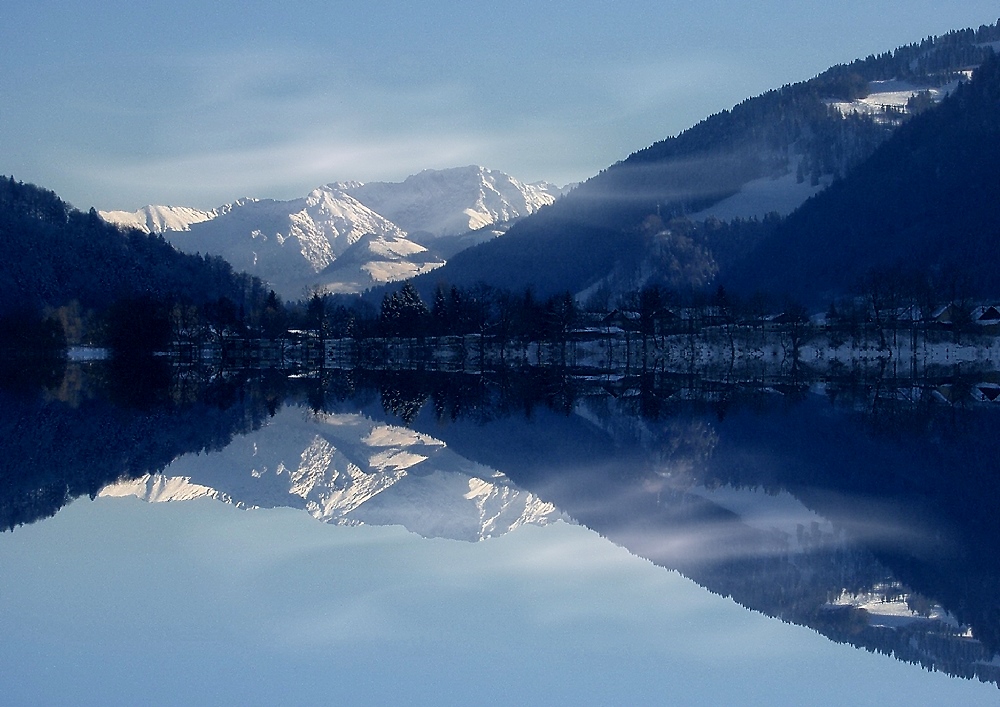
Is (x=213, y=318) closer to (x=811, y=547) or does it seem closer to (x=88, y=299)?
(x=88, y=299)

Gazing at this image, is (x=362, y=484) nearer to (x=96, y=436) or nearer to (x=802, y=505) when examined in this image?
(x=802, y=505)

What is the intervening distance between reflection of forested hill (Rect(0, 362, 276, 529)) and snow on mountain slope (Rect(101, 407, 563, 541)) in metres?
1.31

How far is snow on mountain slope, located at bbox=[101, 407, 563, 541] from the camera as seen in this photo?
2605cm

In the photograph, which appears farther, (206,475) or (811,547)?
(206,475)

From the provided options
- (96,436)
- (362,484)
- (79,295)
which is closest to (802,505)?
(362,484)

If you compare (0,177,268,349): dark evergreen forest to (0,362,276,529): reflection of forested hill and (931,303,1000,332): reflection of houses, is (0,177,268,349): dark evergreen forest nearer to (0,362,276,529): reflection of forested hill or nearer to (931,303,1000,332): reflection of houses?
(0,362,276,529): reflection of forested hill

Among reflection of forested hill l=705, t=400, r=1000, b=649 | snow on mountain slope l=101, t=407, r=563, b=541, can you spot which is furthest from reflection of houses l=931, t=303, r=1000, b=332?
snow on mountain slope l=101, t=407, r=563, b=541

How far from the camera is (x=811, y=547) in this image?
2166cm

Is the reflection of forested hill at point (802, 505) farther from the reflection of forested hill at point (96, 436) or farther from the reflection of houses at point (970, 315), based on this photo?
the reflection of houses at point (970, 315)

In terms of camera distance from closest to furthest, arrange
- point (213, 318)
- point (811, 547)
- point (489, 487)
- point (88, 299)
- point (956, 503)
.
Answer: point (811, 547)
point (956, 503)
point (489, 487)
point (213, 318)
point (88, 299)

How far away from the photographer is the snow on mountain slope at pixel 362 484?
85.5 feet

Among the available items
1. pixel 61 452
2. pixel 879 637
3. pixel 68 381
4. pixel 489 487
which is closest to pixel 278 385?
pixel 68 381

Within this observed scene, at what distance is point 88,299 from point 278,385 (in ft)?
394

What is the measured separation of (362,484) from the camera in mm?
31672
